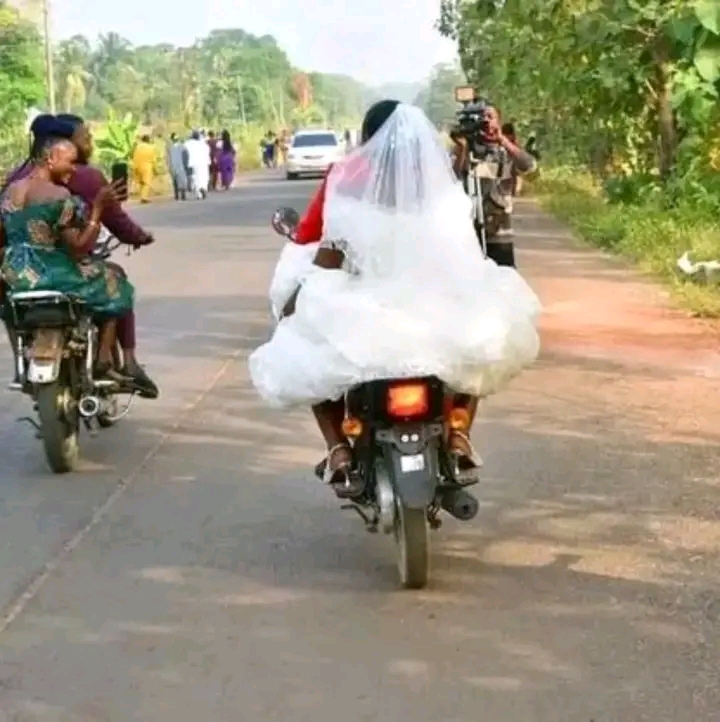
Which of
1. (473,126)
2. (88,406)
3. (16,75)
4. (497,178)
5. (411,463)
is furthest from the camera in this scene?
(16,75)

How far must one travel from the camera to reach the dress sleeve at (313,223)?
19.8 ft

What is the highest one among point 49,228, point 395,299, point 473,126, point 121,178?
point 473,126

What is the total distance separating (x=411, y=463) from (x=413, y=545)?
28 centimetres

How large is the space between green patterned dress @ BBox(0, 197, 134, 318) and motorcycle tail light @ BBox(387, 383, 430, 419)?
271 centimetres

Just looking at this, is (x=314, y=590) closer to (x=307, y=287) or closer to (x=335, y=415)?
(x=335, y=415)

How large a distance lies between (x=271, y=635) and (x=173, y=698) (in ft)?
2.08

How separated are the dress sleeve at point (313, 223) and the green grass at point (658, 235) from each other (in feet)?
23.9

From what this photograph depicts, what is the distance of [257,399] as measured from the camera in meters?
9.74

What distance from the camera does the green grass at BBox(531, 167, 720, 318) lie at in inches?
562


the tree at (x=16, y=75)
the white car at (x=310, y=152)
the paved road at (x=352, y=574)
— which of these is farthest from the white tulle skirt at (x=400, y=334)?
the white car at (x=310, y=152)

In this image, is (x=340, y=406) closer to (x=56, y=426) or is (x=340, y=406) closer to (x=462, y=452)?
(x=462, y=452)

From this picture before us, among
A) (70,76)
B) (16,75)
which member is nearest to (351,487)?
(16,75)

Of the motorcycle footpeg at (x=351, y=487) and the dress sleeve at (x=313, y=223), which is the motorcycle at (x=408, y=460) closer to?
the motorcycle footpeg at (x=351, y=487)

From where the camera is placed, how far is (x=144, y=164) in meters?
35.2
